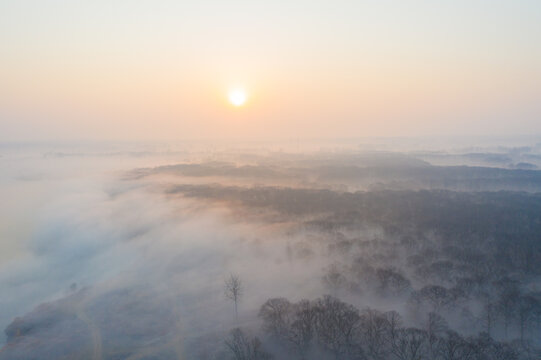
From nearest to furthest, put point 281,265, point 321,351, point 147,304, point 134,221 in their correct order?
1. point 321,351
2. point 147,304
3. point 281,265
4. point 134,221

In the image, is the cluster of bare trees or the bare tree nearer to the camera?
the cluster of bare trees

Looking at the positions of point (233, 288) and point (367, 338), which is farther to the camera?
point (233, 288)

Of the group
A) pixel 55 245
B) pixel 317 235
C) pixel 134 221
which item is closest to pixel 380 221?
pixel 317 235

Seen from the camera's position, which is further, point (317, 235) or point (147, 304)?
point (317, 235)

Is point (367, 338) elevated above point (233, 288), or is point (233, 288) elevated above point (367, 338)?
point (233, 288)

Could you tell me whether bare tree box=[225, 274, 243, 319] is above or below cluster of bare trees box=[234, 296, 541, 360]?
below

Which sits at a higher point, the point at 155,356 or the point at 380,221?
the point at 380,221

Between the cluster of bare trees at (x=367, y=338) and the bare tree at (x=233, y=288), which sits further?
the bare tree at (x=233, y=288)

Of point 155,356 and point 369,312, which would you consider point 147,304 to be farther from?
point 369,312

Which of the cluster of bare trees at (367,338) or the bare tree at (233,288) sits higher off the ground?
the cluster of bare trees at (367,338)

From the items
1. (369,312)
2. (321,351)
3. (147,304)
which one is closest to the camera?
(321,351)
